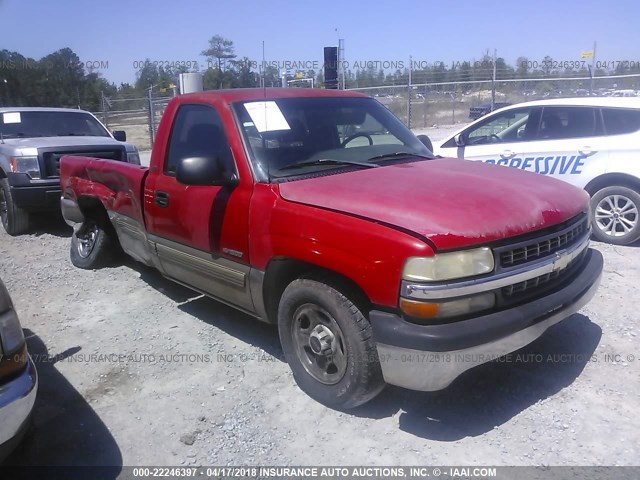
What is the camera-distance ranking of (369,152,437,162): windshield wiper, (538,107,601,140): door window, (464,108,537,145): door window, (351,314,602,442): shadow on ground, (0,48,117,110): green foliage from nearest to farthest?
(351,314,602,442): shadow on ground, (369,152,437,162): windshield wiper, (538,107,601,140): door window, (464,108,537,145): door window, (0,48,117,110): green foliage

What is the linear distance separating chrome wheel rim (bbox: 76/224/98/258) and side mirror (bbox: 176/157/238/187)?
10.2 feet

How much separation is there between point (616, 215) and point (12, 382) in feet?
20.7

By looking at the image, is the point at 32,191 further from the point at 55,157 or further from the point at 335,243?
the point at 335,243

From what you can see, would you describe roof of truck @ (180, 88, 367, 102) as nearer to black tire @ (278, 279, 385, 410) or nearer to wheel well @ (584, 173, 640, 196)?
black tire @ (278, 279, 385, 410)

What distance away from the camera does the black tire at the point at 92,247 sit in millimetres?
5988

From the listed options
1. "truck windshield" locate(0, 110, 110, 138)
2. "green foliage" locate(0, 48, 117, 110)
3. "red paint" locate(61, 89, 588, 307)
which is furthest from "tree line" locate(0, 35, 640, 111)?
"red paint" locate(61, 89, 588, 307)

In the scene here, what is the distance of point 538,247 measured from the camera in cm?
A: 297

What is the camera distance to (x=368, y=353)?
2.94 metres

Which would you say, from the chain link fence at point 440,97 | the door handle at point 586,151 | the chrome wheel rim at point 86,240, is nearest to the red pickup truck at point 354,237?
the chrome wheel rim at point 86,240

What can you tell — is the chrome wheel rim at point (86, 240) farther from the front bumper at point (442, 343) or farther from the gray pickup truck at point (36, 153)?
the front bumper at point (442, 343)

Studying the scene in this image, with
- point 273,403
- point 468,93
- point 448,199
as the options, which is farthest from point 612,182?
point 468,93

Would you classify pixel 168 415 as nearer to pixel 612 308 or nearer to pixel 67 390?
pixel 67 390

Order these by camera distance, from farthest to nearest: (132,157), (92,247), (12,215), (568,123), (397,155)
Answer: (132,157)
(12,215)
(568,123)
(92,247)
(397,155)

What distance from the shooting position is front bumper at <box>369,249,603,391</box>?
2.66 metres
